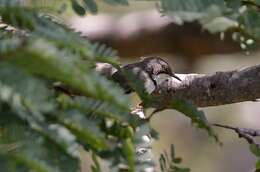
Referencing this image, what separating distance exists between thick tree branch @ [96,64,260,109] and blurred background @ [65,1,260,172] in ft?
4.60

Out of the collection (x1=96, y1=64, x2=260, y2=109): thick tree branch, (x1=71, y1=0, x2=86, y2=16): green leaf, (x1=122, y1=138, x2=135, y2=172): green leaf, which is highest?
(x1=71, y1=0, x2=86, y2=16): green leaf

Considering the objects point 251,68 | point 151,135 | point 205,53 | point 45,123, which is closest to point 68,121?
point 45,123

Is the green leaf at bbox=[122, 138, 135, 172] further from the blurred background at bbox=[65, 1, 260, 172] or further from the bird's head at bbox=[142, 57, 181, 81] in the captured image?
the blurred background at bbox=[65, 1, 260, 172]

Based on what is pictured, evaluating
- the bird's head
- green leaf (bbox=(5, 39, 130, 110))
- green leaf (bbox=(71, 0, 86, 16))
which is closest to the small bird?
the bird's head

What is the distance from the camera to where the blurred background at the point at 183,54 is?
10.4 ft

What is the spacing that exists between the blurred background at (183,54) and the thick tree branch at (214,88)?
1402 mm

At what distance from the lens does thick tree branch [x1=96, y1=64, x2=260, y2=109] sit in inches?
46.8

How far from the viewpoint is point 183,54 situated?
3359mm

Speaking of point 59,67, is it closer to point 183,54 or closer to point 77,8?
point 77,8

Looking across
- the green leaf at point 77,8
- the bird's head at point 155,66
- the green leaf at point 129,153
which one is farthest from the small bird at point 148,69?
the green leaf at point 129,153

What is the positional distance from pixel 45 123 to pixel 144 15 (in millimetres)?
2685

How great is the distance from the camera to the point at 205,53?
3.26 m

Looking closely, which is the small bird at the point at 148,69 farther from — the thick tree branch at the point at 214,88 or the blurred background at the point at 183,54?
the blurred background at the point at 183,54

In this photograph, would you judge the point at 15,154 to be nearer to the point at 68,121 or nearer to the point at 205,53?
the point at 68,121
